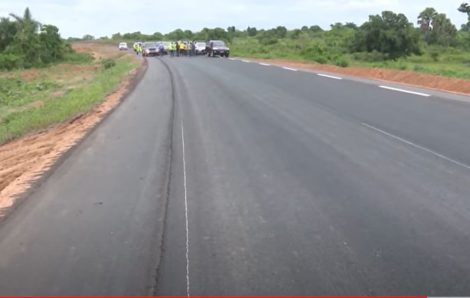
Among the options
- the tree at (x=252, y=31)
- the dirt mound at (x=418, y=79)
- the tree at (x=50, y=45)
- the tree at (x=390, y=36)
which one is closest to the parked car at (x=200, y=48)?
the tree at (x=50, y=45)

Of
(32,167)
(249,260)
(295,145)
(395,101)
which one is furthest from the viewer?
(395,101)

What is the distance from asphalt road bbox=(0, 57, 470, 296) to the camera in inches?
179

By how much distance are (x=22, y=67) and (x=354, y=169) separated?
163 feet

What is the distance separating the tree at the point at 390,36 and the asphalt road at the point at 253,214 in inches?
1757

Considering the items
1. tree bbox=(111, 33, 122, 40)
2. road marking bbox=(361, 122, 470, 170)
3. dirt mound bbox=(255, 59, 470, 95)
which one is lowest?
tree bbox=(111, 33, 122, 40)

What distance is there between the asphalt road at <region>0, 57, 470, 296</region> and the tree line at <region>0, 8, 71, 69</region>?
4515 cm

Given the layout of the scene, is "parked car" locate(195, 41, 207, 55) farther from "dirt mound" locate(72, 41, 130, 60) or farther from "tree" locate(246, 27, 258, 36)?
"tree" locate(246, 27, 258, 36)

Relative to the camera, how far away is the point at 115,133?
11898 millimetres

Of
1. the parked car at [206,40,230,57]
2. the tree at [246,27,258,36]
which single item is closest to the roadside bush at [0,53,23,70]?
the parked car at [206,40,230,57]

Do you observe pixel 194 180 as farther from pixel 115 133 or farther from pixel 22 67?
pixel 22 67

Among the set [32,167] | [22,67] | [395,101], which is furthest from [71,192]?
[22,67]

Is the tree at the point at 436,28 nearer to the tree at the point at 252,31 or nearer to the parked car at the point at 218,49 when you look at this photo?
the parked car at the point at 218,49

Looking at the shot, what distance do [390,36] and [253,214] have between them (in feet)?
168

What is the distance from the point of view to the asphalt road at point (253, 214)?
14.9 feet
